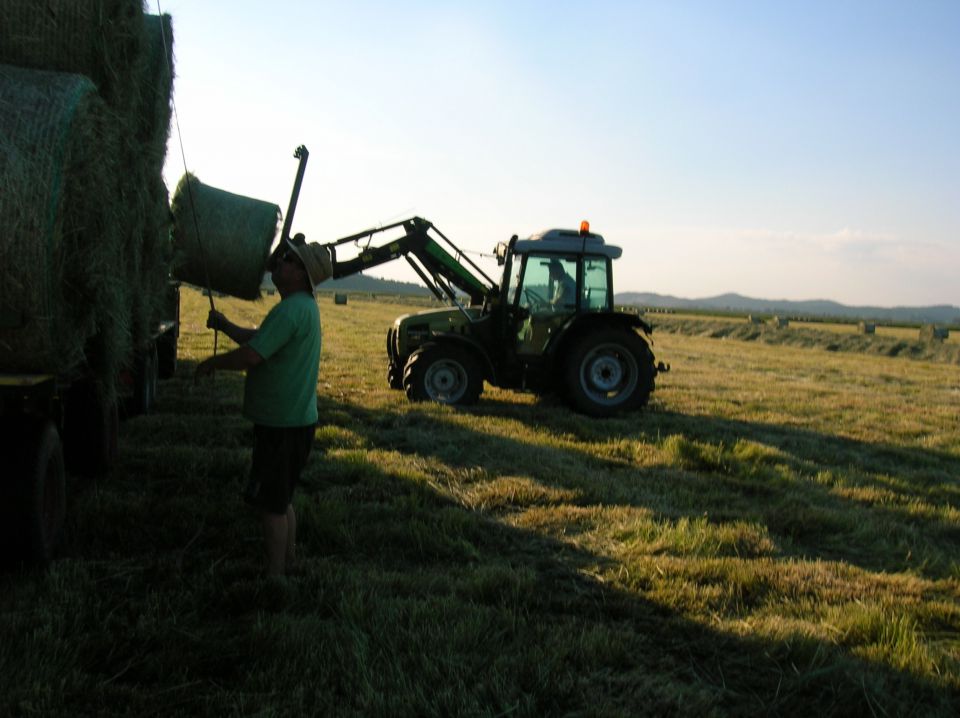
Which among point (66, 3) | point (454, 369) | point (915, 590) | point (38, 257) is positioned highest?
point (66, 3)

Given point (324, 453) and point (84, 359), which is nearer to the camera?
point (84, 359)

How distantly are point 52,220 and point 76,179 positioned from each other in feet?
0.97

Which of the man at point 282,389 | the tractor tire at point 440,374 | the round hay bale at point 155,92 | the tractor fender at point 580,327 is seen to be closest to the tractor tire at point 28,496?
the man at point 282,389

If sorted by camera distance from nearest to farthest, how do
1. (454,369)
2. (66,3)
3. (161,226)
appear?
(66,3) → (161,226) → (454,369)

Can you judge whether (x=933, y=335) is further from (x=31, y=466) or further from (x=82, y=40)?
(x=31, y=466)

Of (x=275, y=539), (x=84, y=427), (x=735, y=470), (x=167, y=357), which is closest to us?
(x=275, y=539)

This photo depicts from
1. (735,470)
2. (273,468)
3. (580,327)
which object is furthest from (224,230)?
(580,327)

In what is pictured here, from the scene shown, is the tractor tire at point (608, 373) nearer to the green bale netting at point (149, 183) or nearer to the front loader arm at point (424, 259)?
the front loader arm at point (424, 259)

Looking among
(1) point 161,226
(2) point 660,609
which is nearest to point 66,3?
(1) point 161,226

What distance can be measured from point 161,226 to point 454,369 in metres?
5.05

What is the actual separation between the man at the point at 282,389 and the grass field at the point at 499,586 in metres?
0.31

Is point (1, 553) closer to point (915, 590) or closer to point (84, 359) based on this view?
point (84, 359)

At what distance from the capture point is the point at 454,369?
1004cm

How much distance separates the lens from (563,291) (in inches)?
401
